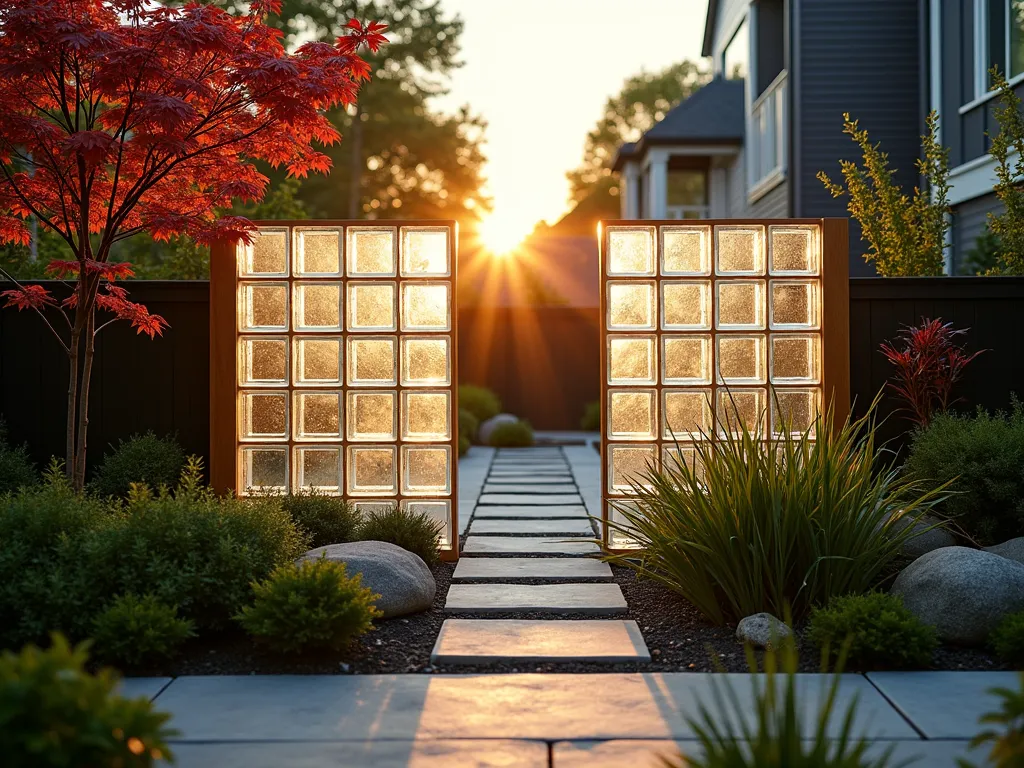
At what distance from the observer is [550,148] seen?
33531 millimetres

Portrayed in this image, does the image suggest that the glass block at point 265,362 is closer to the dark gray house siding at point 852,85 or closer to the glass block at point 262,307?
the glass block at point 262,307

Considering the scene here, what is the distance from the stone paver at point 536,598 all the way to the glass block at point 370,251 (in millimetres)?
2004

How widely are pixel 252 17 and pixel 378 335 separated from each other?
1900mm

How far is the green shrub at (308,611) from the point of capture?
157 inches

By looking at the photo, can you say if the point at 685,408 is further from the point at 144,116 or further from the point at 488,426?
the point at 488,426

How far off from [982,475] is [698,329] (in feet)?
5.90

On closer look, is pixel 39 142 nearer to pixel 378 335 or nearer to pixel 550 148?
pixel 378 335

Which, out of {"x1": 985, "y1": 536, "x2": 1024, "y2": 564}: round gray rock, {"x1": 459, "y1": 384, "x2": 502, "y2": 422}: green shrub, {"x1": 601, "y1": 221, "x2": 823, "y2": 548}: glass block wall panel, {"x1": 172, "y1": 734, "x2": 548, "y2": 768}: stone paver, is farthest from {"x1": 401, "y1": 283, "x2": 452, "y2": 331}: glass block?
{"x1": 459, "y1": 384, "x2": 502, "y2": 422}: green shrub

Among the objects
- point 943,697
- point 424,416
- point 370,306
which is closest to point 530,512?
point 424,416

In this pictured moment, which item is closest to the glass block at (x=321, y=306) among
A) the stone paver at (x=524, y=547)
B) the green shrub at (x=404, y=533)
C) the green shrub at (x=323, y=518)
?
the green shrub at (x=323, y=518)

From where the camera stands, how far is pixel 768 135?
44.9 ft

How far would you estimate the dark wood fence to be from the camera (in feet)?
21.6

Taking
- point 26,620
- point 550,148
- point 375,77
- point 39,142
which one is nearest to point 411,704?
point 26,620

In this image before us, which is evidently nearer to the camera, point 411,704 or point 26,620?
point 411,704
